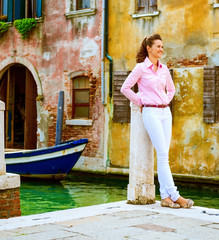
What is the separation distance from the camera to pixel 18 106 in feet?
65.6

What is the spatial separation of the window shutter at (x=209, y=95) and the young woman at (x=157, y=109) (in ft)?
22.8

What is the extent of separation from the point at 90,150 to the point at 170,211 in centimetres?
1011

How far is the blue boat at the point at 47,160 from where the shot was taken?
14.3 m

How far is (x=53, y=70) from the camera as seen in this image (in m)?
17.1

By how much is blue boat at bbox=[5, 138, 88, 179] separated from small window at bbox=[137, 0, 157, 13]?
3639 mm

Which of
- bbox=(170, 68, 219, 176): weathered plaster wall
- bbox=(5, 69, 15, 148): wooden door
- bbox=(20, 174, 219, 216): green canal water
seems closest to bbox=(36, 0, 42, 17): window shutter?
bbox=(5, 69, 15, 148): wooden door

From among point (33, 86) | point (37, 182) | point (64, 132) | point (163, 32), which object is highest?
point (163, 32)

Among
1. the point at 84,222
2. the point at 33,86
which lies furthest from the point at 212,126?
the point at 84,222

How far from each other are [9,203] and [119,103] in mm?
8613

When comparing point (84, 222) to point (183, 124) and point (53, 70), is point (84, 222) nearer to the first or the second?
point (183, 124)

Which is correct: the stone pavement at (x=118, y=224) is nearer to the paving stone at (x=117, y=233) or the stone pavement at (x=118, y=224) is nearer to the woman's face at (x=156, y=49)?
the paving stone at (x=117, y=233)

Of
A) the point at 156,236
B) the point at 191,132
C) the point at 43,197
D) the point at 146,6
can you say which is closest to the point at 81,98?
the point at 146,6

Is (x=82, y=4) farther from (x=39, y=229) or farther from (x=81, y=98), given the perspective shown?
(x=39, y=229)

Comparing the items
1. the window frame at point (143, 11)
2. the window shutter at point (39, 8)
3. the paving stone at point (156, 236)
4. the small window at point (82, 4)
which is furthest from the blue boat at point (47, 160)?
the paving stone at point (156, 236)
